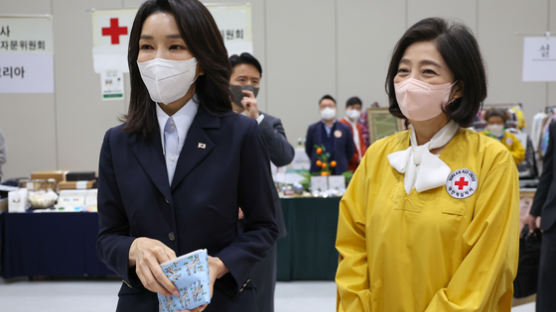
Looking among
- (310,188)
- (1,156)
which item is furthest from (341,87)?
(1,156)

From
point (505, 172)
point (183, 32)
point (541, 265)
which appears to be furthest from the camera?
point (541, 265)

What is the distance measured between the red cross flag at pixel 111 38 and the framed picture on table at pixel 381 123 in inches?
152

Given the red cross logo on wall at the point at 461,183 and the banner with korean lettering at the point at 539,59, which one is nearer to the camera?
the red cross logo on wall at the point at 461,183

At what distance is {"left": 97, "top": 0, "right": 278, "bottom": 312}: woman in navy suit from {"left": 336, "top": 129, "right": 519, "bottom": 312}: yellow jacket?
13.1 inches

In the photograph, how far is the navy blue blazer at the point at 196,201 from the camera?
1.10 metres

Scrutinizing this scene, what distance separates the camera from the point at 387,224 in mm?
1356

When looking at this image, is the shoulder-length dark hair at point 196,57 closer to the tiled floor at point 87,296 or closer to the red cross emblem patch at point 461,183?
the red cross emblem patch at point 461,183

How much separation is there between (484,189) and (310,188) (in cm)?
307

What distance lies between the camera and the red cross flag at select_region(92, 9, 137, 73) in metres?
4.16

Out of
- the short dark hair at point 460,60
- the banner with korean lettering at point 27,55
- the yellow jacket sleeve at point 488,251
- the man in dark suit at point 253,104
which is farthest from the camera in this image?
the banner with korean lettering at point 27,55

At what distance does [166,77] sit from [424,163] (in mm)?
712

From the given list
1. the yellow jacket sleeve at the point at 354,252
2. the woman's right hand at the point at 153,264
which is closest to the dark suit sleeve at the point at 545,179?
the yellow jacket sleeve at the point at 354,252

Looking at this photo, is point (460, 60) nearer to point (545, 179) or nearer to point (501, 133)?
point (545, 179)

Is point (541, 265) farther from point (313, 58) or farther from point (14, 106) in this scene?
point (14, 106)
